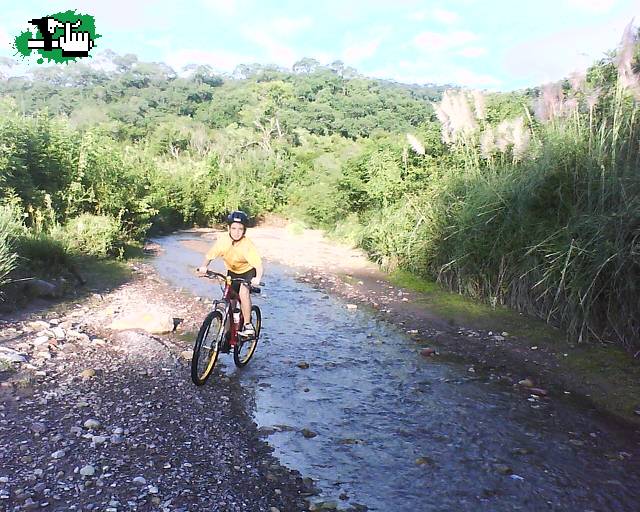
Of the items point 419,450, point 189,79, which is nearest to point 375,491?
point 419,450

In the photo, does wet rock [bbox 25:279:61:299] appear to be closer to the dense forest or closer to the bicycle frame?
the dense forest

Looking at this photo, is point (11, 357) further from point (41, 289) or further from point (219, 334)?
point (41, 289)

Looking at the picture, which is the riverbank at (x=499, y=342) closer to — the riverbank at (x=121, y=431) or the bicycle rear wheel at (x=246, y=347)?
the bicycle rear wheel at (x=246, y=347)

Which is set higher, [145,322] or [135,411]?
[145,322]

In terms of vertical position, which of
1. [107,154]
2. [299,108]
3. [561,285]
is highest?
[299,108]

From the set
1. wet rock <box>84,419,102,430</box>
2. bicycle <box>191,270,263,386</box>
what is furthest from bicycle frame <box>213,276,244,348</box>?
wet rock <box>84,419,102,430</box>

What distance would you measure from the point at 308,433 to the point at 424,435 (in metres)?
1.04

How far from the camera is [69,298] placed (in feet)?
27.5

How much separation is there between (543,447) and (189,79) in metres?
75.4

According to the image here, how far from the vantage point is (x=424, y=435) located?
15.6ft

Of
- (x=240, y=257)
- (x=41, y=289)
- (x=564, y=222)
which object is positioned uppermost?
(x=564, y=222)

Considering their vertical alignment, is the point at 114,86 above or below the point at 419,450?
above

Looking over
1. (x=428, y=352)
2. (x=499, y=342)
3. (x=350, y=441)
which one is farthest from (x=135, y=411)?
(x=499, y=342)

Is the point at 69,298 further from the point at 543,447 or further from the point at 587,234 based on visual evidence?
the point at 587,234
